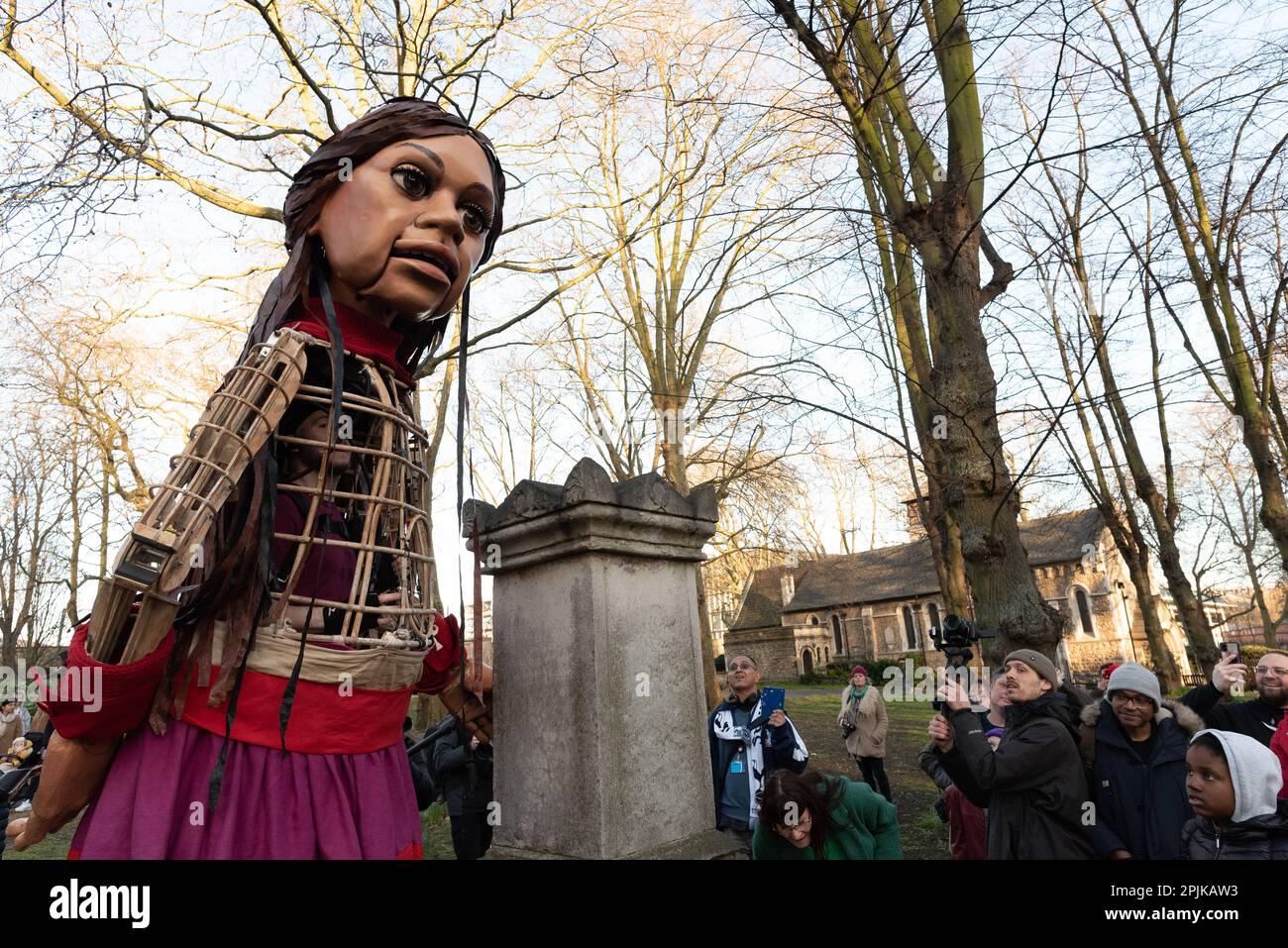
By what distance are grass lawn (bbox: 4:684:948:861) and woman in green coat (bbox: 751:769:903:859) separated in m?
2.68

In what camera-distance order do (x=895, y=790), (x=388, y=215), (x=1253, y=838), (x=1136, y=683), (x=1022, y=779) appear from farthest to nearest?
(x=895, y=790) → (x=1136, y=683) → (x=1022, y=779) → (x=1253, y=838) → (x=388, y=215)

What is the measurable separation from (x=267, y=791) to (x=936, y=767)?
427cm

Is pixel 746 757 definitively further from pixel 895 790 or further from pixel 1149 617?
pixel 1149 617

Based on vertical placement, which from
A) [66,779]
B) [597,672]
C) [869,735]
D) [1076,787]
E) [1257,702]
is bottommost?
[869,735]

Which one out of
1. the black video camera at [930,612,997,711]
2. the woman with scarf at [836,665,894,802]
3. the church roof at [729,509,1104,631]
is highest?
the church roof at [729,509,1104,631]

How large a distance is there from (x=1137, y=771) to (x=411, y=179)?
4.00m

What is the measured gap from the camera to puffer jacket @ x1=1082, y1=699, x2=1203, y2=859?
10.9 ft

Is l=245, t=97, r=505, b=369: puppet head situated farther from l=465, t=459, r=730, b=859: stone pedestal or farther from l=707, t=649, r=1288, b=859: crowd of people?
l=707, t=649, r=1288, b=859: crowd of people

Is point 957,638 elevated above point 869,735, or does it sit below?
above

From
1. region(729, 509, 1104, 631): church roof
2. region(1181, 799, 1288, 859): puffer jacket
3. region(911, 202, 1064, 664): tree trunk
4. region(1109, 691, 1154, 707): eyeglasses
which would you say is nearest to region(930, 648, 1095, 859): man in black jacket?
region(1109, 691, 1154, 707): eyeglasses

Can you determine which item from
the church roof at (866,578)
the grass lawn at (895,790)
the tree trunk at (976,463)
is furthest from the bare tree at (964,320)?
the church roof at (866,578)

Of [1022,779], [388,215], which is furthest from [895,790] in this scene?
[388,215]

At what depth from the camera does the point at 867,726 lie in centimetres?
754
